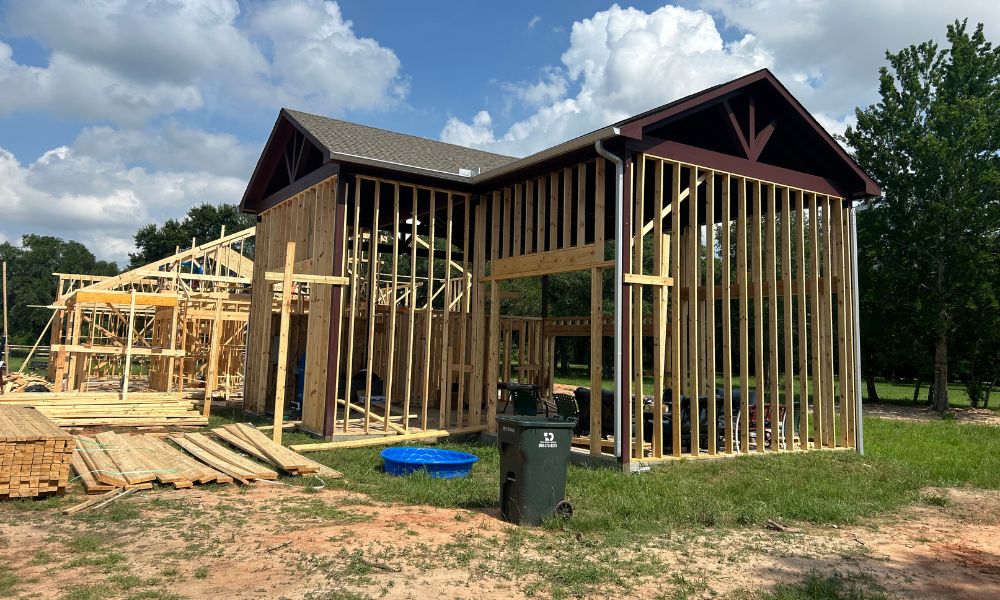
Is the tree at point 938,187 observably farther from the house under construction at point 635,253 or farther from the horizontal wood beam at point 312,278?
the horizontal wood beam at point 312,278

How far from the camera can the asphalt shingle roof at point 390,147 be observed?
12062mm

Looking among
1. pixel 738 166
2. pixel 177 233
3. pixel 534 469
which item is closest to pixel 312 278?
pixel 534 469

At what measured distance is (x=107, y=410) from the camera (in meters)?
12.3

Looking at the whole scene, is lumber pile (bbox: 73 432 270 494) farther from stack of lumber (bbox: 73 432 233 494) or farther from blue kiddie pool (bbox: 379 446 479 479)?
blue kiddie pool (bbox: 379 446 479 479)

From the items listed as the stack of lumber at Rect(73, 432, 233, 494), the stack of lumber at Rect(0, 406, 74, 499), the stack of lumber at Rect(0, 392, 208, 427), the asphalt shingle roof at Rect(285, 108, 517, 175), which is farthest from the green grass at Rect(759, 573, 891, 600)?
the stack of lumber at Rect(0, 392, 208, 427)

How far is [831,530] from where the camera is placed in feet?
22.0

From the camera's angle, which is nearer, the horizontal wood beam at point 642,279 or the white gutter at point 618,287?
the white gutter at point 618,287

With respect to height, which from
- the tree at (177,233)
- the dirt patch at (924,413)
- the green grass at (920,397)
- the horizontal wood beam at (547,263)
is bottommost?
the dirt patch at (924,413)

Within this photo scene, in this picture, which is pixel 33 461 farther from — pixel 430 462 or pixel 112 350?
pixel 112 350

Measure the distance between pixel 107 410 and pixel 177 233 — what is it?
52097 mm

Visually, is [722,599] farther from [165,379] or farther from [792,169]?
[165,379]

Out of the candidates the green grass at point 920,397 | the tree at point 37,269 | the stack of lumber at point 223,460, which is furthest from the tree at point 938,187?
the tree at point 37,269

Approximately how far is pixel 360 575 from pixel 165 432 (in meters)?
8.59

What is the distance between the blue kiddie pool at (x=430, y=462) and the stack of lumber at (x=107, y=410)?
5.39 meters
